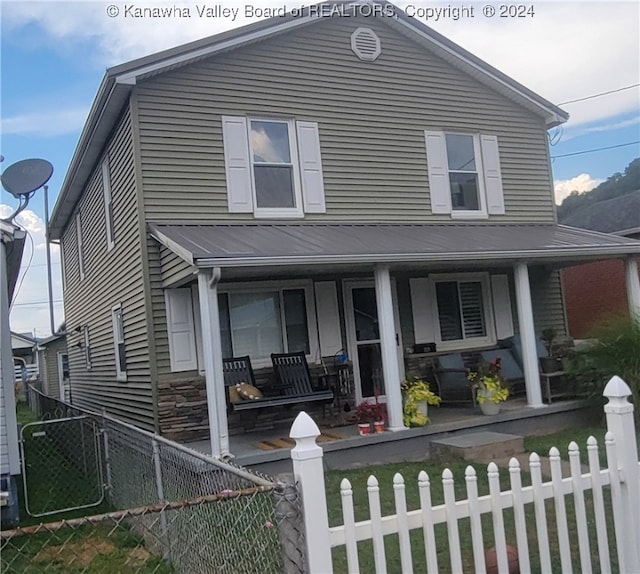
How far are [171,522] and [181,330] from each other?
176 inches

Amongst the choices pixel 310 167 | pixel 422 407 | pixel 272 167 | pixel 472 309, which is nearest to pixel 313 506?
pixel 422 407

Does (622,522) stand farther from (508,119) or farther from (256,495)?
(508,119)

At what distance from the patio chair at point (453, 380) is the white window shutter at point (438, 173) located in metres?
2.49

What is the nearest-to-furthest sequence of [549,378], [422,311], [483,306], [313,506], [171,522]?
[313,506] < [171,522] < [549,378] < [422,311] < [483,306]

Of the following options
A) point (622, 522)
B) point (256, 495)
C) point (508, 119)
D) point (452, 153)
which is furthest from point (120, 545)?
point (508, 119)

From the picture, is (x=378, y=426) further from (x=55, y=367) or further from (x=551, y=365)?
(x=55, y=367)

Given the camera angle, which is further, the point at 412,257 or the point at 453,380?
the point at 453,380

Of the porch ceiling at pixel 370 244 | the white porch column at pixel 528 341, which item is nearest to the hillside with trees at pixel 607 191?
the porch ceiling at pixel 370 244

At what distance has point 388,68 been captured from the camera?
1075 cm

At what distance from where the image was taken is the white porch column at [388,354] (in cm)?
805

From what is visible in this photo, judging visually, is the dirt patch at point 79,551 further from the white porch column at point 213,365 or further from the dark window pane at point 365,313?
the dark window pane at point 365,313

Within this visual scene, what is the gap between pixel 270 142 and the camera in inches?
386

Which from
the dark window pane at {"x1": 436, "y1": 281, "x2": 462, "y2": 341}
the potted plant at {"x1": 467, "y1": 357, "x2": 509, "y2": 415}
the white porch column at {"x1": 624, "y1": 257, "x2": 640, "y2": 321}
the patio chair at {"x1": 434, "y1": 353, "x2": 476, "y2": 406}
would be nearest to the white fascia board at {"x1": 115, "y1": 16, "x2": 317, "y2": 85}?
the dark window pane at {"x1": 436, "y1": 281, "x2": 462, "y2": 341}

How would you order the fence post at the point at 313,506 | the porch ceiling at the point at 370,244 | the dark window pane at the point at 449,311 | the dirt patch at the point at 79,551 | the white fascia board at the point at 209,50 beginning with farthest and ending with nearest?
1. the dark window pane at the point at 449,311
2. the white fascia board at the point at 209,50
3. the porch ceiling at the point at 370,244
4. the dirt patch at the point at 79,551
5. the fence post at the point at 313,506
